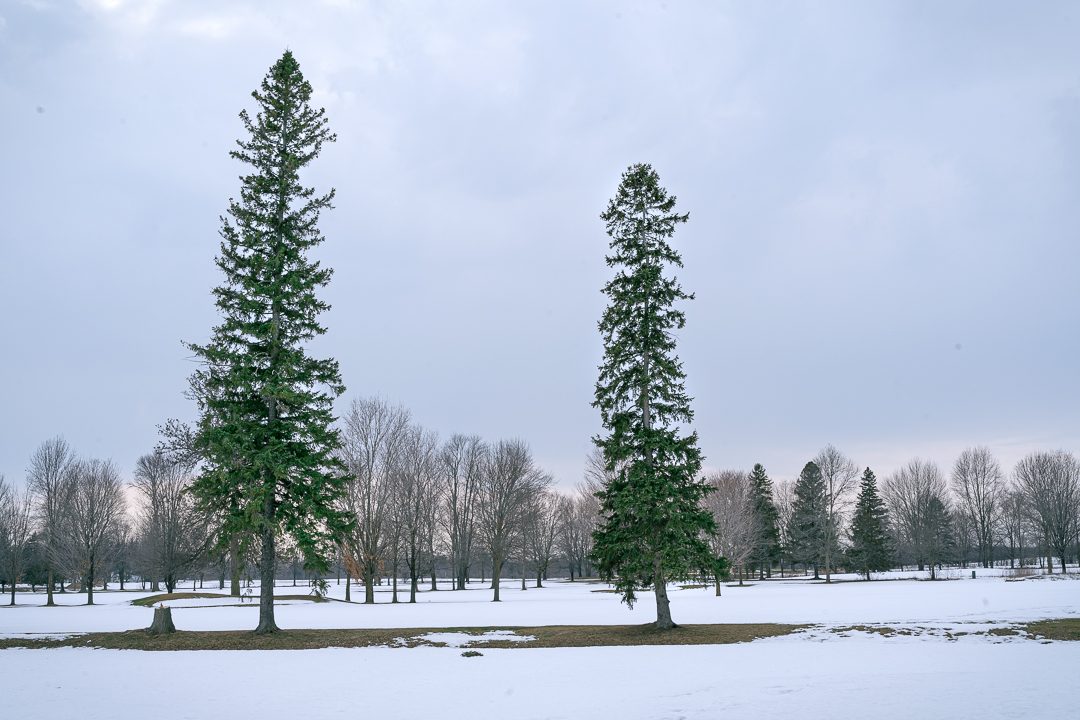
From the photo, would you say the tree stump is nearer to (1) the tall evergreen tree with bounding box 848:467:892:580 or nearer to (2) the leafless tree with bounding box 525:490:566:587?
(2) the leafless tree with bounding box 525:490:566:587

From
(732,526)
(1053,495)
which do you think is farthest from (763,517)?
(1053,495)

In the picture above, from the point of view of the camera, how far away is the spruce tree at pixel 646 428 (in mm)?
22656

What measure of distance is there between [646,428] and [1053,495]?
255ft

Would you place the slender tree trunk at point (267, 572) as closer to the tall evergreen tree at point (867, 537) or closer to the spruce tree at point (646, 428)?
the spruce tree at point (646, 428)

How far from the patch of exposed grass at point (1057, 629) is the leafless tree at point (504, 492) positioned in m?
39.6

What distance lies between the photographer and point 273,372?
23.5m

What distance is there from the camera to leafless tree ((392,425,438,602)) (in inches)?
2029

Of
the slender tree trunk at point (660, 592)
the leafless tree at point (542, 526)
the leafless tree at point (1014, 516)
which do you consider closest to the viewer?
the slender tree trunk at point (660, 592)

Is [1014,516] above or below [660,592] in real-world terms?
below

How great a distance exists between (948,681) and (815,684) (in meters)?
2.58

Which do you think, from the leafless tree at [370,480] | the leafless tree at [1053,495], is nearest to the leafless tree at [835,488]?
the leafless tree at [1053,495]

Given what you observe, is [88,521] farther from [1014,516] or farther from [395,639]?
[1014,516]

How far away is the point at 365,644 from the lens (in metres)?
21.7

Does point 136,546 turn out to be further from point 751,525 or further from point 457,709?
point 457,709
